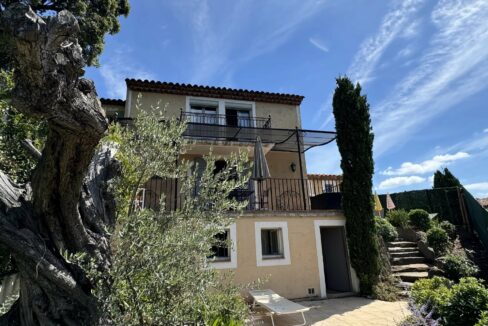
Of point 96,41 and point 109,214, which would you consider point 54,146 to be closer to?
point 109,214

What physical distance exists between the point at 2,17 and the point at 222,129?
9655 mm

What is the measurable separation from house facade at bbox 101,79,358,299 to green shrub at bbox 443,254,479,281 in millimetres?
3430

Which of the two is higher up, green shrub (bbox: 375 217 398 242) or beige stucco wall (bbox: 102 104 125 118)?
beige stucco wall (bbox: 102 104 125 118)

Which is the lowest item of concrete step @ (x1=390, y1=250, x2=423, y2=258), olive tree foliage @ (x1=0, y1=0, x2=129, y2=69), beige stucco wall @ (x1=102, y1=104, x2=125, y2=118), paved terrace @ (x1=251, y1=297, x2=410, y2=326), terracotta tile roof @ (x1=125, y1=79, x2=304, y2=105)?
paved terrace @ (x1=251, y1=297, x2=410, y2=326)

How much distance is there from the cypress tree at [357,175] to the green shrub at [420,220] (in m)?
5.09

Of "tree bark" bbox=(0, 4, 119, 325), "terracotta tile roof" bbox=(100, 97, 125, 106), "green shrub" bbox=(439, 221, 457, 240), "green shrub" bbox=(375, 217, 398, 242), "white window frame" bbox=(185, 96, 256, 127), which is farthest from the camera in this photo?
"white window frame" bbox=(185, 96, 256, 127)

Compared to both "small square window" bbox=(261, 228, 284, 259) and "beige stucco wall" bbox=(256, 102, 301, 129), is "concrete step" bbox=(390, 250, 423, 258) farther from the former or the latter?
"beige stucco wall" bbox=(256, 102, 301, 129)

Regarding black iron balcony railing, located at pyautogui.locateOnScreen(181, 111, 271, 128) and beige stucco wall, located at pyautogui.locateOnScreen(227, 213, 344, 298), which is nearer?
beige stucco wall, located at pyautogui.locateOnScreen(227, 213, 344, 298)

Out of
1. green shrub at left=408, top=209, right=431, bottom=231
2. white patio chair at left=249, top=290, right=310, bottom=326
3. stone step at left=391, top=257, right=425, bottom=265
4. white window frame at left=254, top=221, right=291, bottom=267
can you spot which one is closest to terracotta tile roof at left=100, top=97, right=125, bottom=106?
white window frame at left=254, top=221, right=291, bottom=267

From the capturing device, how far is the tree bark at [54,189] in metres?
1.49

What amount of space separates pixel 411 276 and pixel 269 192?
6327 millimetres

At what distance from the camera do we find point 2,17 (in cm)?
139

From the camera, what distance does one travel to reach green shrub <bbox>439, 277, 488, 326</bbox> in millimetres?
4281

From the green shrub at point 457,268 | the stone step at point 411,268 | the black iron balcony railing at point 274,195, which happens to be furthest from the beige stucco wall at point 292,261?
the green shrub at point 457,268
